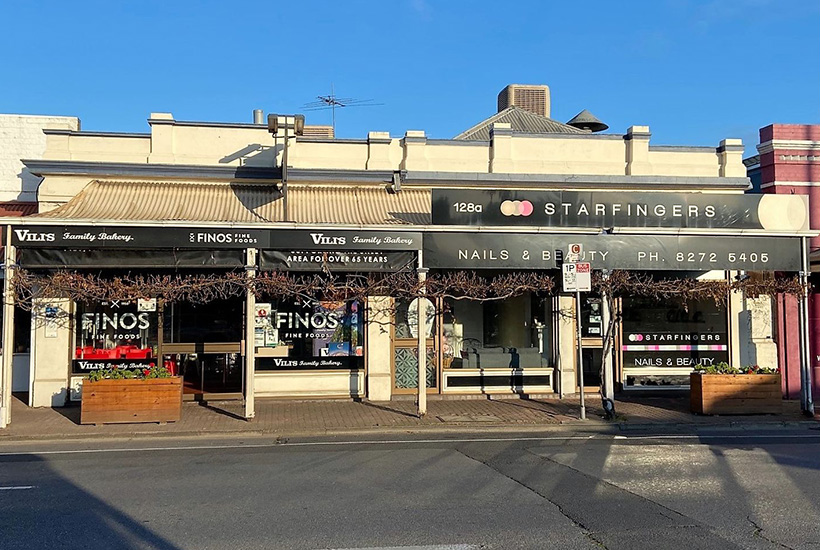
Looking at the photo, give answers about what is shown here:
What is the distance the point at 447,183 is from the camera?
15.4 m

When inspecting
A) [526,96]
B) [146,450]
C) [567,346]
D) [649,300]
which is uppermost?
[526,96]

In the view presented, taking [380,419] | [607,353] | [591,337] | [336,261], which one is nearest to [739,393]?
[607,353]

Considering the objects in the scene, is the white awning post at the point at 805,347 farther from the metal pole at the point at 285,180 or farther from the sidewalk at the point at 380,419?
the metal pole at the point at 285,180

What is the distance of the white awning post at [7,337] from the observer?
1163 cm

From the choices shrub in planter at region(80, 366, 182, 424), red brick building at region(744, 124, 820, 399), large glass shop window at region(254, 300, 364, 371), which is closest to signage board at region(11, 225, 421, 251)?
shrub in planter at region(80, 366, 182, 424)

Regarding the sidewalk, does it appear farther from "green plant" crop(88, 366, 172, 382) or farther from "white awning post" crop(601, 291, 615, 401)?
"green plant" crop(88, 366, 172, 382)

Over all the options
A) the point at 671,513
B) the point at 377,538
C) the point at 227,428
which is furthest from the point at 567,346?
the point at 377,538

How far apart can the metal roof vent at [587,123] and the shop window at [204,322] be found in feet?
51.5

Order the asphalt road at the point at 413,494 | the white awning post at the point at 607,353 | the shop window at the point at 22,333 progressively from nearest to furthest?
the asphalt road at the point at 413,494 → the white awning post at the point at 607,353 → the shop window at the point at 22,333

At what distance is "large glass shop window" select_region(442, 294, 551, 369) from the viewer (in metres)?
15.4

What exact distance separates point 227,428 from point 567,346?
767cm

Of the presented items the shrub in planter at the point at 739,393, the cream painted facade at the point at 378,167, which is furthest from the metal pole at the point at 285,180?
the shrub in planter at the point at 739,393

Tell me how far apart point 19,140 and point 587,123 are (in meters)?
18.3

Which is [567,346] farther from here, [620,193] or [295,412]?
[295,412]
